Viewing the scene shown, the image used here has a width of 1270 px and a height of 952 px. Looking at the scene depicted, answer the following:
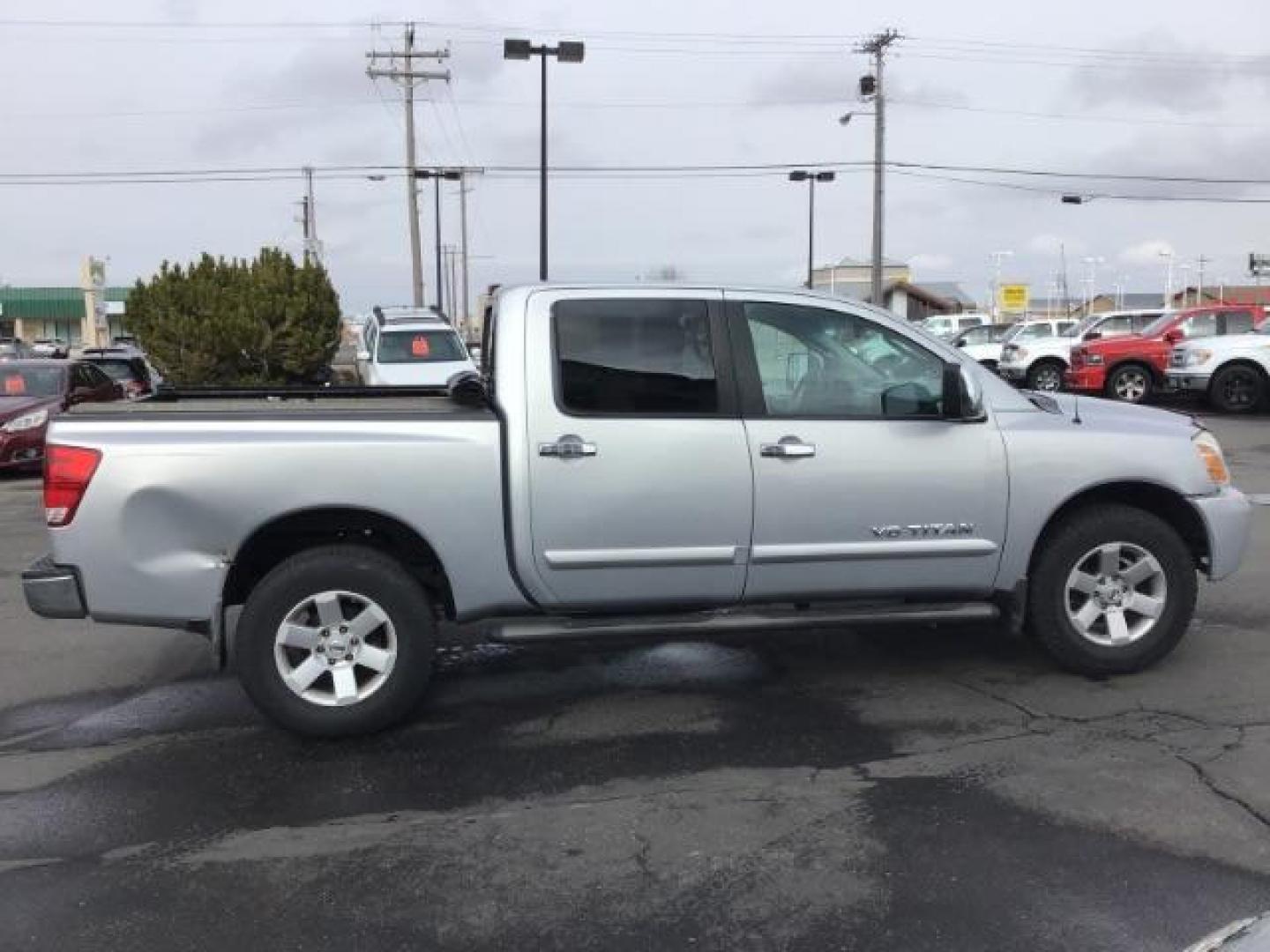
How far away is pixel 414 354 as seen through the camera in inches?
774

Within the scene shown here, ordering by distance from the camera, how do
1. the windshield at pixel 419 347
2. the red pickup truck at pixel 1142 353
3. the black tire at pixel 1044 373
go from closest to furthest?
the windshield at pixel 419 347 < the red pickup truck at pixel 1142 353 < the black tire at pixel 1044 373

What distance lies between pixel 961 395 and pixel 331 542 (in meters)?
2.74

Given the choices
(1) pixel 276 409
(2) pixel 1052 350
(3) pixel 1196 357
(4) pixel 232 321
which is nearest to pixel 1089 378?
(3) pixel 1196 357

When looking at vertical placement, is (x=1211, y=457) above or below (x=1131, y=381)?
above

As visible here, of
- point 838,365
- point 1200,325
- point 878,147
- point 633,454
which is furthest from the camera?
point 878,147

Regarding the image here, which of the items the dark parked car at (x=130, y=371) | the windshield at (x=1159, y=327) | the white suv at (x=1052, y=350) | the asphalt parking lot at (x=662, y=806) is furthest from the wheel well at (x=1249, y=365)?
the dark parked car at (x=130, y=371)

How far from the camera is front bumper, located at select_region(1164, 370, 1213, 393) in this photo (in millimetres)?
18703

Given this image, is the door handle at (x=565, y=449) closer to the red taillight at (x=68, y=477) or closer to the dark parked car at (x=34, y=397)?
the red taillight at (x=68, y=477)

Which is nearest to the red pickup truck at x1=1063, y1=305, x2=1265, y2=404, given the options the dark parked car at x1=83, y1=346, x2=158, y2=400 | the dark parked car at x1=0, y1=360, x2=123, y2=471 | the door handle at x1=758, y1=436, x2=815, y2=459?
the dark parked car at x1=0, y1=360, x2=123, y2=471

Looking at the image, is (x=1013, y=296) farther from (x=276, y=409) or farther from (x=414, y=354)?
(x=276, y=409)

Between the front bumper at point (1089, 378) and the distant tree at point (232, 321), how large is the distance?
47.6ft

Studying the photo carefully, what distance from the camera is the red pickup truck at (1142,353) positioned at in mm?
19984

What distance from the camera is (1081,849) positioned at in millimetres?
3650

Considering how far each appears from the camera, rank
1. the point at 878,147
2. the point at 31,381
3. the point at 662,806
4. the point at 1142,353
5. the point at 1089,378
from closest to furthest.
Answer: the point at 662,806 → the point at 31,381 → the point at 1142,353 → the point at 1089,378 → the point at 878,147
